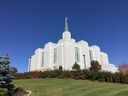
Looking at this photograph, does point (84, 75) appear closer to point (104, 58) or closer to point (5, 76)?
point (5, 76)

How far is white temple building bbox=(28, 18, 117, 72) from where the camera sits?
85.3 metres

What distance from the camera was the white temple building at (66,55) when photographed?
8531 centimetres

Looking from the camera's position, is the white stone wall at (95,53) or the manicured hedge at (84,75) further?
the white stone wall at (95,53)

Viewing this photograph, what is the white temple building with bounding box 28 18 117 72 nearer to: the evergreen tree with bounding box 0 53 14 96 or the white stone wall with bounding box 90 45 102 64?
the white stone wall with bounding box 90 45 102 64

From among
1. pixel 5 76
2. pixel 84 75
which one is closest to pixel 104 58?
pixel 84 75

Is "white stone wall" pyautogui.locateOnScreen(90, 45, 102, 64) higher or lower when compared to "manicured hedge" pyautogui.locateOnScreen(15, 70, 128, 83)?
higher

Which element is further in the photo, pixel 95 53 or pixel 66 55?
pixel 95 53

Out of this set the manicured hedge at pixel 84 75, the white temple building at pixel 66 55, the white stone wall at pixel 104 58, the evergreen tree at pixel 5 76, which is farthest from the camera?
the white stone wall at pixel 104 58

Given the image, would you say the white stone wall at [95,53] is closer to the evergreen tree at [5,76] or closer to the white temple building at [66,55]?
the white temple building at [66,55]

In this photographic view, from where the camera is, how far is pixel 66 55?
84938 mm

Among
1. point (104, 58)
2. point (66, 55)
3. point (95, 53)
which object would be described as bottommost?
point (66, 55)

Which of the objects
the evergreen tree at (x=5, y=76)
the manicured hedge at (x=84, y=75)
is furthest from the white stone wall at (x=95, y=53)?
the evergreen tree at (x=5, y=76)

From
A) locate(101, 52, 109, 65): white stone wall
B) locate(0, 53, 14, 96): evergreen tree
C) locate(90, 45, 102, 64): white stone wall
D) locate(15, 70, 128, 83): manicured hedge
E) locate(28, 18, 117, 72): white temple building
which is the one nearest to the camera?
locate(0, 53, 14, 96): evergreen tree

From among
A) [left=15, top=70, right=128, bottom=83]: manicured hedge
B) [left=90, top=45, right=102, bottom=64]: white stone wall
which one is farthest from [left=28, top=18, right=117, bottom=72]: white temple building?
[left=15, top=70, right=128, bottom=83]: manicured hedge
